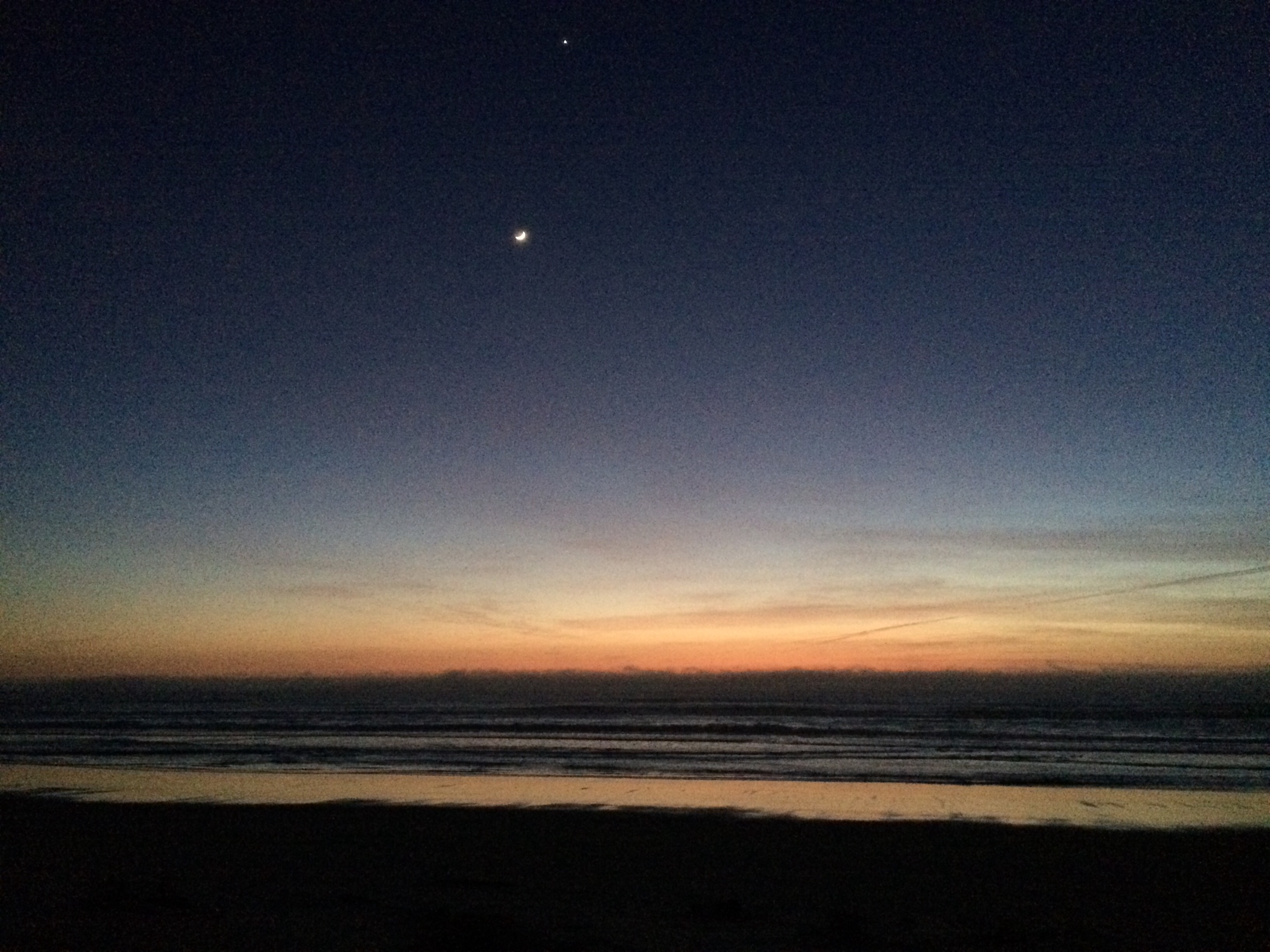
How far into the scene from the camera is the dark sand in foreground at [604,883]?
9.85 meters

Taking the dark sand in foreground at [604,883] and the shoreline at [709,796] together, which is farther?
the shoreline at [709,796]

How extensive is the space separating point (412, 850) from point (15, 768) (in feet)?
70.1

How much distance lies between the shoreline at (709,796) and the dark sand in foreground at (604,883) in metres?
1.39

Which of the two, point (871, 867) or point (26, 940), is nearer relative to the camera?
point (26, 940)

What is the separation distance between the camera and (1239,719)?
1843 inches

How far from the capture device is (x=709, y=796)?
22.5m

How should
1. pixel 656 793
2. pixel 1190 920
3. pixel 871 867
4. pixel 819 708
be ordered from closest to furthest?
pixel 1190 920 < pixel 871 867 < pixel 656 793 < pixel 819 708

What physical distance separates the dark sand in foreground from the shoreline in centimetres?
139

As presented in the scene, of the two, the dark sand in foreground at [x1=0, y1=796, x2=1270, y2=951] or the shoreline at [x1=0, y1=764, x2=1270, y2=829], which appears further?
the shoreline at [x1=0, y1=764, x2=1270, y2=829]

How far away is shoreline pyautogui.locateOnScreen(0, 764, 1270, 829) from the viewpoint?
1953 cm

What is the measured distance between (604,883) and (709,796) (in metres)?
9.93

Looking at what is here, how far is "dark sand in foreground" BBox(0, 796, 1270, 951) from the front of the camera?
9852 millimetres

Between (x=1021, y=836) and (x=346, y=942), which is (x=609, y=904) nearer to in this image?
(x=346, y=942)

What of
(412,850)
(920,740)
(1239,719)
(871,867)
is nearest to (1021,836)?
(871,867)
